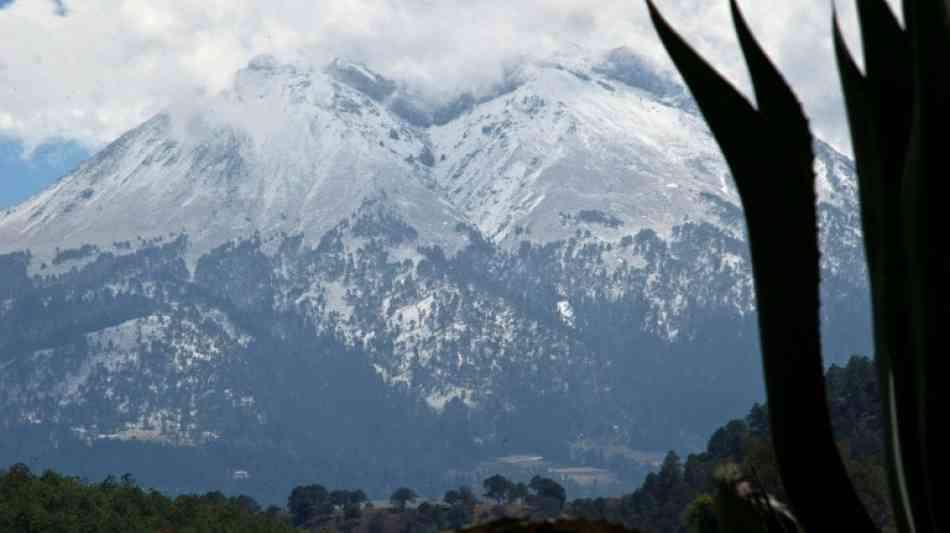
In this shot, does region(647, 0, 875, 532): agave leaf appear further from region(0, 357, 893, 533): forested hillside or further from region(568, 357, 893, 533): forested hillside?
region(568, 357, 893, 533): forested hillside

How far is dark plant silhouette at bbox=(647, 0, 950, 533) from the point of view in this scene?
9.78 ft

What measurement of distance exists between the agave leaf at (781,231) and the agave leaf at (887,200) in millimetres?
125

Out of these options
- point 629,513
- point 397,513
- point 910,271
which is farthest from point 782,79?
point 397,513

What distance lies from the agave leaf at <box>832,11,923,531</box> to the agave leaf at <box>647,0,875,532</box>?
0.41 ft

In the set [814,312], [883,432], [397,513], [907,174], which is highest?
[397,513]

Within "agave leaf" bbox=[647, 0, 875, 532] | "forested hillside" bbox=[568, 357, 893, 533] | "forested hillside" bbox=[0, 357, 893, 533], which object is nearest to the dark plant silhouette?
"agave leaf" bbox=[647, 0, 875, 532]

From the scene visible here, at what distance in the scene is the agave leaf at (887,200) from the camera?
9.86 ft

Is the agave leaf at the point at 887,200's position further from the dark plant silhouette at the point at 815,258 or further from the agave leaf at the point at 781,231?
the agave leaf at the point at 781,231

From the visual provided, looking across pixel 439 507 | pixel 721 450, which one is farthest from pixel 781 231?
pixel 439 507

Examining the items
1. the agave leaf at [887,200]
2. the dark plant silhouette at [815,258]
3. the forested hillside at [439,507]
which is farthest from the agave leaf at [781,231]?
the forested hillside at [439,507]

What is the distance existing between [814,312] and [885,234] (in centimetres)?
19

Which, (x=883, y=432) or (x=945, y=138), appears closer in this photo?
(x=945, y=138)

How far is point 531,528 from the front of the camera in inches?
104

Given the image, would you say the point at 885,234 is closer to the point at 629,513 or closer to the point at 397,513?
the point at 629,513
